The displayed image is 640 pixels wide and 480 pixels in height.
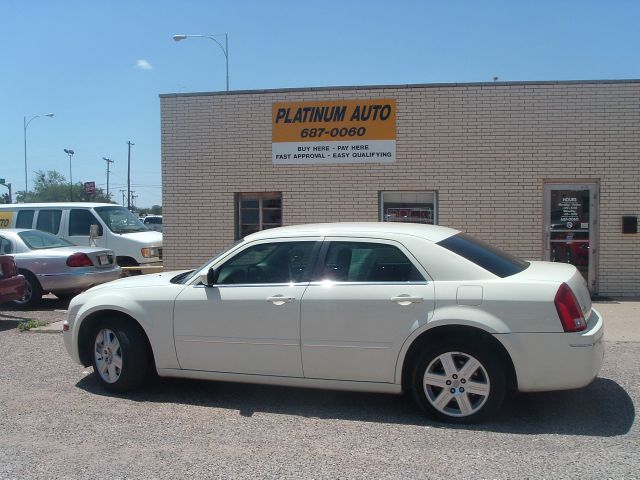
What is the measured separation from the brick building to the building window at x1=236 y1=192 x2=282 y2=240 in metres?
0.03

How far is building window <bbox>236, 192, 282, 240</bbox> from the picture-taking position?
12.0m

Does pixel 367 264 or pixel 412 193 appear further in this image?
pixel 412 193

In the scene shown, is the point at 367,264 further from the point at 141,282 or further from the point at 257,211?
the point at 257,211

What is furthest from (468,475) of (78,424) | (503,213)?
(503,213)

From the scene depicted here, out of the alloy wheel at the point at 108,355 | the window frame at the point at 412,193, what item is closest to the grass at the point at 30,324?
the alloy wheel at the point at 108,355

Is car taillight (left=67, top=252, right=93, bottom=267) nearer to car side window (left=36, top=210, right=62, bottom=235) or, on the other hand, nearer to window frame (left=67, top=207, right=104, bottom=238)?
window frame (left=67, top=207, right=104, bottom=238)

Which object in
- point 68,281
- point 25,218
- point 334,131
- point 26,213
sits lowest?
point 68,281

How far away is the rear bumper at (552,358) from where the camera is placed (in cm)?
484

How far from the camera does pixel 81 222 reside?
1438cm

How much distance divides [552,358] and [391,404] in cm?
151

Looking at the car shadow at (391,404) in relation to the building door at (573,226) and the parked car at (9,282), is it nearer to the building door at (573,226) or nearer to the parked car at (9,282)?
the parked car at (9,282)

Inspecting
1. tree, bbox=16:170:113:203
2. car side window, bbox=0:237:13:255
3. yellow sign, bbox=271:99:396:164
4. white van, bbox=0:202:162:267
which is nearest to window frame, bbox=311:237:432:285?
yellow sign, bbox=271:99:396:164

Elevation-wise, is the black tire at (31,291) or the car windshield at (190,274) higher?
the car windshield at (190,274)

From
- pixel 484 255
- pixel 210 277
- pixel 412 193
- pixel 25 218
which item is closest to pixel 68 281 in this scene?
pixel 25 218
